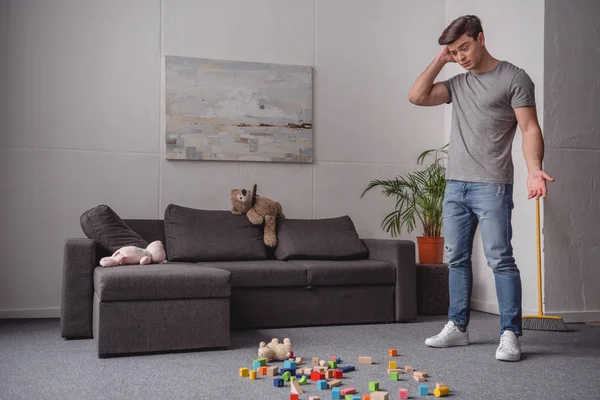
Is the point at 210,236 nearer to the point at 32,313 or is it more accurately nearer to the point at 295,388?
the point at 32,313

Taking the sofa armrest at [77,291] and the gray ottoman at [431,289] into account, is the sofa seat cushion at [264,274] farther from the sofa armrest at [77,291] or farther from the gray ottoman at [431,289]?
the gray ottoman at [431,289]

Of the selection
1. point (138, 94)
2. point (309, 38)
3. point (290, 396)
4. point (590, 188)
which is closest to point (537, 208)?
point (590, 188)

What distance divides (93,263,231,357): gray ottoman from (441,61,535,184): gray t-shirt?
1405 millimetres

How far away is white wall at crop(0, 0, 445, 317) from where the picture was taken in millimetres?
4730

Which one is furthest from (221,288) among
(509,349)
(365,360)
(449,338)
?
(509,349)

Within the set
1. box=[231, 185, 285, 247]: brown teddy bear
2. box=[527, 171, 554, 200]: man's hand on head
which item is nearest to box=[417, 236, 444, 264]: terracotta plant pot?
box=[231, 185, 285, 247]: brown teddy bear

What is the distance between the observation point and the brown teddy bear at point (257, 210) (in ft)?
15.8

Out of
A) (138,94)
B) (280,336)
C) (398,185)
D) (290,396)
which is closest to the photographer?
(290,396)

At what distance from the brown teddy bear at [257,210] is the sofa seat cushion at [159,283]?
1.28 metres

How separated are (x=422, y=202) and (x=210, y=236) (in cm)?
178

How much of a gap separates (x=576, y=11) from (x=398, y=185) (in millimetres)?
1831

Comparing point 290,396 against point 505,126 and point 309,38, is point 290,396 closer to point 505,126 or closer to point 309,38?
point 505,126

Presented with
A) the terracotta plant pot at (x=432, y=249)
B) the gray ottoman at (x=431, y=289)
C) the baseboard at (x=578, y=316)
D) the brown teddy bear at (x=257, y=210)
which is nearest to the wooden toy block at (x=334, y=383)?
the brown teddy bear at (x=257, y=210)

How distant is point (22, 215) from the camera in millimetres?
4707
